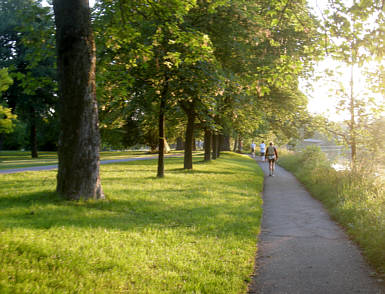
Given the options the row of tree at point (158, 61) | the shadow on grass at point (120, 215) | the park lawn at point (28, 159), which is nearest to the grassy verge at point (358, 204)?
the shadow on grass at point (120, 215)

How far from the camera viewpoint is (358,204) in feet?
32.1

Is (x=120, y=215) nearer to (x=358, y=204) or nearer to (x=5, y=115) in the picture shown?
(x=5, y=115)

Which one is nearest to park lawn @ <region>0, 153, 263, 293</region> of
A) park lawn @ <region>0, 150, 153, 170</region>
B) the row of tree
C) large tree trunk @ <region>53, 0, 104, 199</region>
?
large tree trunk @ <region>53, 0, 104, 199</region>

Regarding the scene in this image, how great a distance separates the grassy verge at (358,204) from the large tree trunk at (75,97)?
241 inches

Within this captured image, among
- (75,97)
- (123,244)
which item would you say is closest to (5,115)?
(123,244)

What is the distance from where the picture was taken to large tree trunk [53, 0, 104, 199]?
8383 mm

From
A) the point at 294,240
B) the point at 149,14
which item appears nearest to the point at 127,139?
the point at 149,14

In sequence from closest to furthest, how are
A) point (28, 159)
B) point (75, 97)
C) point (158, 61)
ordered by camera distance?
point (75, 97)
point (158, 61)
point (28, 159)

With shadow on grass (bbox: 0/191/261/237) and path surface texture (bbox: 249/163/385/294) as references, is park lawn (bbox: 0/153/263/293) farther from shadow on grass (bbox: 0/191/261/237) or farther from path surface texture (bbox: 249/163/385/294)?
path surface texture (bbox: 249/163/385/294)

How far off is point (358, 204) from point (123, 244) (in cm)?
693

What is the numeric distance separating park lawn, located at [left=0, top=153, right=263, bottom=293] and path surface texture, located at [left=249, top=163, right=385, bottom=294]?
0.32 meters

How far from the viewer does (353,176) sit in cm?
1371

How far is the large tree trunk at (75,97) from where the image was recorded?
8383 mm

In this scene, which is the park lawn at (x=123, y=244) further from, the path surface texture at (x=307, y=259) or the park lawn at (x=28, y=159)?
the park lawn at (x=28, y=159)
